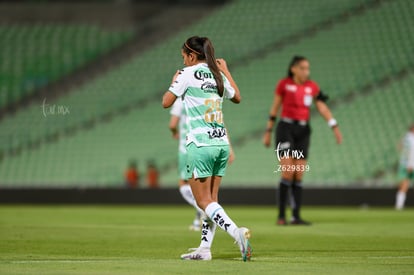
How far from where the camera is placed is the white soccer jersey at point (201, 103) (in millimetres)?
8492

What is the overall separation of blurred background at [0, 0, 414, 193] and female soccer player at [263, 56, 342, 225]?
8.07 m

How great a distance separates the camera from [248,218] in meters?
16.4

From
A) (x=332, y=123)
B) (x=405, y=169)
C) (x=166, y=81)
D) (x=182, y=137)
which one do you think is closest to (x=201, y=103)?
(x=182, y=137)

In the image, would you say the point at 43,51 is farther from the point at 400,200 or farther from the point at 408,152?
the point at 400,200

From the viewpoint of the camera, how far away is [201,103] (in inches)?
336

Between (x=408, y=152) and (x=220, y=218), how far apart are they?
13.7m

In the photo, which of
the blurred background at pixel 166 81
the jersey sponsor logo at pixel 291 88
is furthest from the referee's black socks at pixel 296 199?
the blurred background at pixel 166 81

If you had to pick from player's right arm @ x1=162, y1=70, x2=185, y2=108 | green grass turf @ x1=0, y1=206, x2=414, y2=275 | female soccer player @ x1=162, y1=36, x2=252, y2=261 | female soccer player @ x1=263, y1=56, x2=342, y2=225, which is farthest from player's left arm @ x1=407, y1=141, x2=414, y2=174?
player's right arm @ x1=162, y1=70, x2=185, y2=108

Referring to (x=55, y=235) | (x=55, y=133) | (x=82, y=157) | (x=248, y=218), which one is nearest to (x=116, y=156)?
(x=82, y=157)

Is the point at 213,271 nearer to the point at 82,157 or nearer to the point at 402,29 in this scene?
the point at 82,157

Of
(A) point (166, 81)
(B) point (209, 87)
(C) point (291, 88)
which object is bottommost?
(B) point (209, 87)

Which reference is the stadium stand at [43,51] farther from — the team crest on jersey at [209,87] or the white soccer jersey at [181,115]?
the team crest on jersey at [209,87]

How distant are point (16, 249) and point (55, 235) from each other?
2081 mm

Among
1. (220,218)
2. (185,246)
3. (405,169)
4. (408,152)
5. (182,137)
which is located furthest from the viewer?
(408,152)
